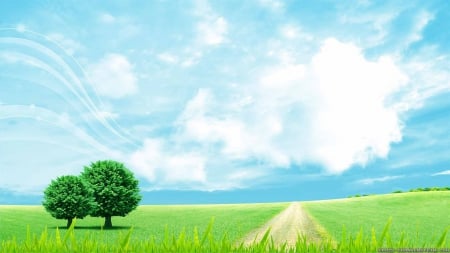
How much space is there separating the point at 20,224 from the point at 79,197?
12.4 m

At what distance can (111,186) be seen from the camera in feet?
122

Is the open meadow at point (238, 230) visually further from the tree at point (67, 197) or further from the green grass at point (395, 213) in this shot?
the tree at point (67, 197)

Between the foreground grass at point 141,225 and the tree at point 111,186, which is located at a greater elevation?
the tree at point 111,186

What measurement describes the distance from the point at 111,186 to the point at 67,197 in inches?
132

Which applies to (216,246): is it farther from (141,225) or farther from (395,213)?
(395,213)

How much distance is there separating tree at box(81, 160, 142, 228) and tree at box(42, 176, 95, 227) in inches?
58.1

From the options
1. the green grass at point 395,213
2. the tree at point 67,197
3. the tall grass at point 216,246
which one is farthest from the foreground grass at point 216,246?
the tree at point 67,197

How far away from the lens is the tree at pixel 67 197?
35.1 meters

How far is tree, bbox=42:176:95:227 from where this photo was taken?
115 ft

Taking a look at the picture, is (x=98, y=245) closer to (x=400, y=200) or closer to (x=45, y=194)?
(x=45, y=194)

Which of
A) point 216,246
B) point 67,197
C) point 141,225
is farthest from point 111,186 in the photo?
point 216,246

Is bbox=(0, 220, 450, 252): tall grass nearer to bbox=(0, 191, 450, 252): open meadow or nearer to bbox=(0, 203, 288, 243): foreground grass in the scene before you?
bbox=(0, 191, 450, 252): open meadow

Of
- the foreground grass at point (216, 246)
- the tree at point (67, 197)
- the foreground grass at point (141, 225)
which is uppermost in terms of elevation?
the tree at point (67, 197)

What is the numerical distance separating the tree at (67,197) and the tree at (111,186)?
1475mm
